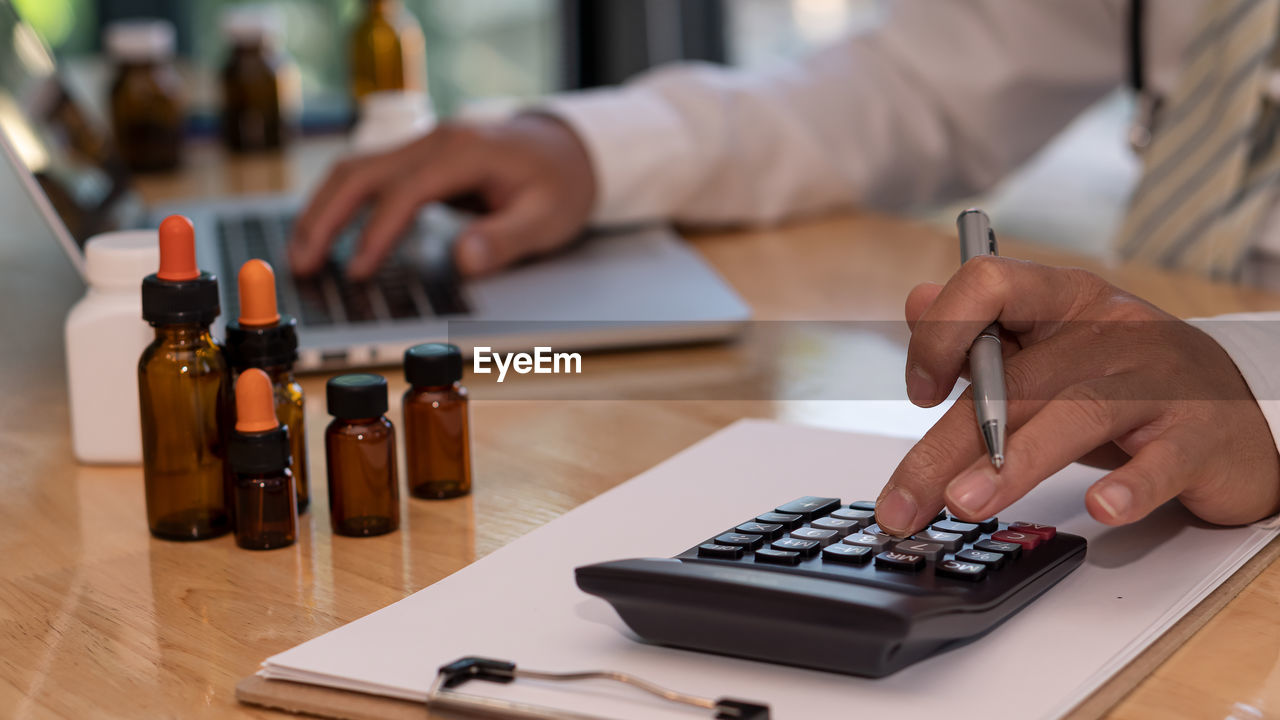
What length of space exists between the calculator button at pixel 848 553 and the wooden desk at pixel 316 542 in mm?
101

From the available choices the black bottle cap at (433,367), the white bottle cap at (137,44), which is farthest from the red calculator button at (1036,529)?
the white bottle cap at (137,44)

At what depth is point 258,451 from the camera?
58 cm

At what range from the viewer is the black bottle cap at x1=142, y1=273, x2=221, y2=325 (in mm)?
598

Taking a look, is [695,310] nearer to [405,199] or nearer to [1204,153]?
[405,199]

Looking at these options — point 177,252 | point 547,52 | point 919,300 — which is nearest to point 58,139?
point 177,252

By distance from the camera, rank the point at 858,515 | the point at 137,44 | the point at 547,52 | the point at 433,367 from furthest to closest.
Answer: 1. the point at 547,52
2. the point at 137,44
3. the point at 433,367
4. the point at 858,515

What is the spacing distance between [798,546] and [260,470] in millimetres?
249

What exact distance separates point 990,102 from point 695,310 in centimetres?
61

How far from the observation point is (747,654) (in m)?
0.46

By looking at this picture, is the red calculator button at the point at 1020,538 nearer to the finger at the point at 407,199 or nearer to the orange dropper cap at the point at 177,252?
the orange dropper cap at the point at 177,252

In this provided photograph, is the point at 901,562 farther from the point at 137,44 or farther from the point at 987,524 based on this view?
the point at 137,44

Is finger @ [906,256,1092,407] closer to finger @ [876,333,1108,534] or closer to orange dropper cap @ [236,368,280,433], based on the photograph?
finger @ [876,333,1108,534]

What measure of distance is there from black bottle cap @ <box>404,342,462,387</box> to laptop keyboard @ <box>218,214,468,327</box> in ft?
0.73

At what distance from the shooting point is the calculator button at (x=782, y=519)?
53cm
